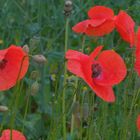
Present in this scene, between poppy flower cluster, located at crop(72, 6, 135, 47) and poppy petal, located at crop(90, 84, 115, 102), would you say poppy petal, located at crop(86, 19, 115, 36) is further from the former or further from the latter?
poppy petal, located at crop(90, 84, 115, 102)

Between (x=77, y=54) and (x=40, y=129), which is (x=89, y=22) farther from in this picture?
(x=40, y=129)

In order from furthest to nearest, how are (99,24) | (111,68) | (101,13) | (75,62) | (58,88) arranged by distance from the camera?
(58,88) < (101,13) < (99,24) < (111,68) < (75,62)

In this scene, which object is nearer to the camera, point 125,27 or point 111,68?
point 111,68

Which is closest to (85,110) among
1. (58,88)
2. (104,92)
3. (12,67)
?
(104,92)

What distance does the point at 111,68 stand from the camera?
5.89 ft

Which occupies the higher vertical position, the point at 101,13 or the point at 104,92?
the point at 101,13

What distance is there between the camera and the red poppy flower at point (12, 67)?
1.71 m

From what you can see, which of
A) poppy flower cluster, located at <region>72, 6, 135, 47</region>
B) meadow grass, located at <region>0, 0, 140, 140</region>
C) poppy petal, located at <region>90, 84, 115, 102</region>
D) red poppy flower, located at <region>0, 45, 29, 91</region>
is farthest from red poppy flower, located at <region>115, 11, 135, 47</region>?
red poppy flower, located at <region>0, 45, 29, 91</region>

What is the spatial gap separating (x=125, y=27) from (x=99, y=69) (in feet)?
0.67

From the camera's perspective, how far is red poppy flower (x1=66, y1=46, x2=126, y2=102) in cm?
167

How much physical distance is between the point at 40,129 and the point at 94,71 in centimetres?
83

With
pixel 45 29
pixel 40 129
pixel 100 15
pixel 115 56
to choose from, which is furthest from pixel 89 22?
pixel 45 29

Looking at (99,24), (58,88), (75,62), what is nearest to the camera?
(75,62)

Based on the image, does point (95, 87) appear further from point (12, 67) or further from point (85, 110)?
point (12, 67)
